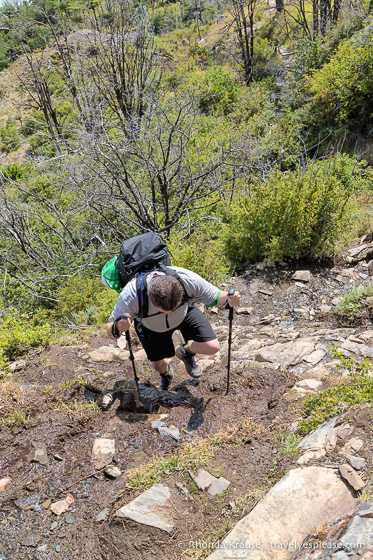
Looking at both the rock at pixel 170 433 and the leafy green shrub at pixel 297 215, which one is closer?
the rock at pixel 170 433

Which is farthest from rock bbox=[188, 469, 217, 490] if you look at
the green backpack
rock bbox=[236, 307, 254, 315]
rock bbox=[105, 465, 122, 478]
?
rock bbox=[236, 307, 254, 315]

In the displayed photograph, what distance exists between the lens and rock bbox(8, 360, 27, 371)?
4.32m

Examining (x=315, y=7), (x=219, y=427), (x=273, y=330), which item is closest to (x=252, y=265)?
(x=273, y=330)

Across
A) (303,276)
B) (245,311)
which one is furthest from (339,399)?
(303,276)

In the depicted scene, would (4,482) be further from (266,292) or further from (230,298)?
(266,292)

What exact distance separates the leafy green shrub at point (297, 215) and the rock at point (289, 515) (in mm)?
4079

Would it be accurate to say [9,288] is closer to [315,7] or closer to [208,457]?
[208,457]

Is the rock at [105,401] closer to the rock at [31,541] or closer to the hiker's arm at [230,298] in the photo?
the rock at [31,541]

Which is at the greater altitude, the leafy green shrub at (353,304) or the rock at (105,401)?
the rock at (105,401)

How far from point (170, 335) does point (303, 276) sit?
3.07 metres

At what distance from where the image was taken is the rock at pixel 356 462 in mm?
2172

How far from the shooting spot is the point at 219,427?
3.08 meters

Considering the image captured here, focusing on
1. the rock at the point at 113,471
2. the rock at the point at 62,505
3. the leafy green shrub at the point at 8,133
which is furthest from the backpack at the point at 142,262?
the leafy green shrub at the point at 8,133

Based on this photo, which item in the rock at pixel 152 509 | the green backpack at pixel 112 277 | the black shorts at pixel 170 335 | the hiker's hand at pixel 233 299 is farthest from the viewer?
the black shorts at pixel 170 335
